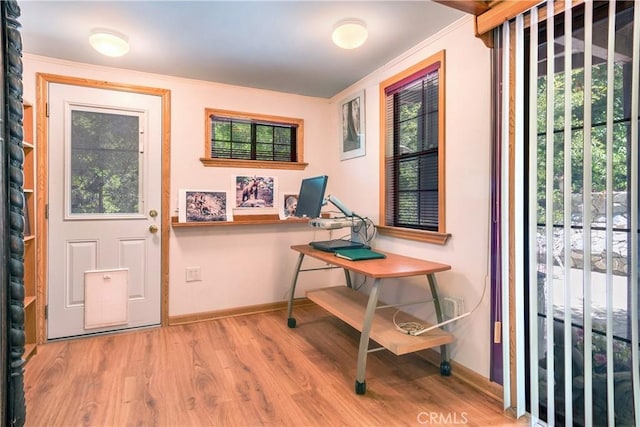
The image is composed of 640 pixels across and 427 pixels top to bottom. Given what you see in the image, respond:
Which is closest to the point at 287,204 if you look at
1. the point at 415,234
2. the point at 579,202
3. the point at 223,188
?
the point at 223,188

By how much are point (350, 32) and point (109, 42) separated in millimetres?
1548

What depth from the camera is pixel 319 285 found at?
3.65 m

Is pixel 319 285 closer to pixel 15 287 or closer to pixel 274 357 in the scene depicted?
pixel 274 357

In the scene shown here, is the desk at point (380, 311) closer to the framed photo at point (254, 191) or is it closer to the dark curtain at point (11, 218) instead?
the framed photo at point (254, 191)

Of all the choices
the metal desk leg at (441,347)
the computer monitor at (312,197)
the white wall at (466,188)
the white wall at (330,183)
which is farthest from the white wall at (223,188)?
the metal desk leg at (441,347)

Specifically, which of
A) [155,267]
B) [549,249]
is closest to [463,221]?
[549,249]

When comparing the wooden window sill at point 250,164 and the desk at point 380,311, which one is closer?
the desk at point 380,311

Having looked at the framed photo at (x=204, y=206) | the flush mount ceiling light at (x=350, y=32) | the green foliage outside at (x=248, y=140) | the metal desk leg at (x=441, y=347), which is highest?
the flush mount ceiling light at (x=350, y=32)

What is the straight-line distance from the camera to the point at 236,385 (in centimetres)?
202

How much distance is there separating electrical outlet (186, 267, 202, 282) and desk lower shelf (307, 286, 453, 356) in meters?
1.06

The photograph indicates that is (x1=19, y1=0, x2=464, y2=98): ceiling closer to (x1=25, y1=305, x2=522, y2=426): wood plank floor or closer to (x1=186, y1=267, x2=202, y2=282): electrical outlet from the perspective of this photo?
(x1=186, y1=267, x2=202, y2=282): electrical outlet

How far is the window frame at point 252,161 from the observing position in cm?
312

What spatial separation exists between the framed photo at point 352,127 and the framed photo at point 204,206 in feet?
4.09

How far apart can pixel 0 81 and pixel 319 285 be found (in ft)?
9.98
